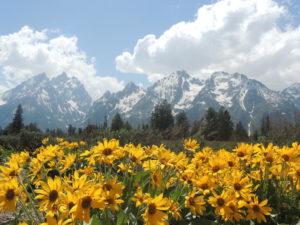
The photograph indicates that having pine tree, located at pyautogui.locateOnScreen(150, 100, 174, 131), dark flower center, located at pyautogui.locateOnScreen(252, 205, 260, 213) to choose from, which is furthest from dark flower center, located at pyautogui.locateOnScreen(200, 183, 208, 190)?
pine tree, located at pyautogui.locateOnScreen(150, 100, 174, 131)

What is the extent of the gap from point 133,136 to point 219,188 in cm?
1351

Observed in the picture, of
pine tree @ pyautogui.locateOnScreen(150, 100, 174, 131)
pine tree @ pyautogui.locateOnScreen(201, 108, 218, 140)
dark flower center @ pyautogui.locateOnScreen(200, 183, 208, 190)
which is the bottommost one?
dark flower center @ pyautogui.locateOnScreen(200, 183, 208, 190)

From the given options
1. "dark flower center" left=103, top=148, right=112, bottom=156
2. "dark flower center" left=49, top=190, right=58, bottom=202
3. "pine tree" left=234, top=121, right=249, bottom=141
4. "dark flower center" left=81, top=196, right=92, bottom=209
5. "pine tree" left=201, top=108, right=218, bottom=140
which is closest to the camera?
"dark flower center" left=81, top=196, right=92, bottom=209

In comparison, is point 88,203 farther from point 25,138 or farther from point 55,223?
point 25,138

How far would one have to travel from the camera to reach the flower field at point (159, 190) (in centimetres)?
270

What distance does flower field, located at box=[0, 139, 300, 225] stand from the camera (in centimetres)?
270

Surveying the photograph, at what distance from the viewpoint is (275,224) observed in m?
Result: 4.03

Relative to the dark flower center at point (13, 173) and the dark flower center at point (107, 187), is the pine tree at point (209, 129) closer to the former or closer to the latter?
the dark flower center at point (13, 173)

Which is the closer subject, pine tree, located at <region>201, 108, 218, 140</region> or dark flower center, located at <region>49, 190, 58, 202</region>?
dark flower center, located at <region>49, 190, 58, 202</region>

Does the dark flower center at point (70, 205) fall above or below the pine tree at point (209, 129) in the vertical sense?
below

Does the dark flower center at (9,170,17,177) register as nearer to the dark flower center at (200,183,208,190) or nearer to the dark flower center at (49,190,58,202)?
the dark flower center at (49,190,58,202)

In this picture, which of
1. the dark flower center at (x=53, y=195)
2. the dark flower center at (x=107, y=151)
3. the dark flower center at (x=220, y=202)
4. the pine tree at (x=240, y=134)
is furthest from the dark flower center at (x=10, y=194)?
the pine tree at (x=240, y=134)

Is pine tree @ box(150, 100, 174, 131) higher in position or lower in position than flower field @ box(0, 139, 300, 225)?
higher

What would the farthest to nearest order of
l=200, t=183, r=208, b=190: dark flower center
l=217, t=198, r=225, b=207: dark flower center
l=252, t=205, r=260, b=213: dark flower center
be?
l=200, t=183, r=208, b=190: dark flower center → l=252, t=205, r=260, b=213: dark flower center → l=217, t=198, r=225, b=207: dark flower center
